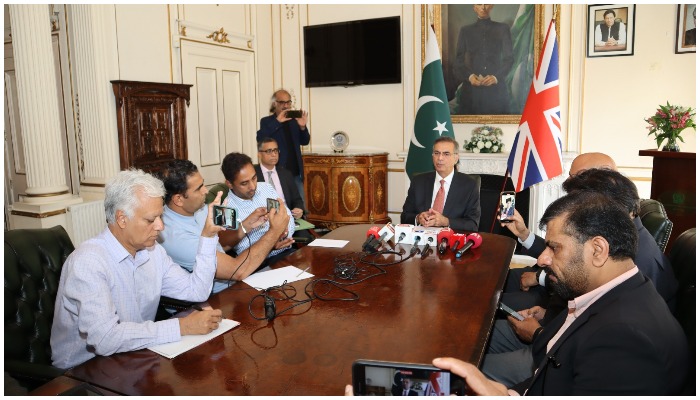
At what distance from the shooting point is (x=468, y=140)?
19.9 feet

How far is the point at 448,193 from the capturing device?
369cm

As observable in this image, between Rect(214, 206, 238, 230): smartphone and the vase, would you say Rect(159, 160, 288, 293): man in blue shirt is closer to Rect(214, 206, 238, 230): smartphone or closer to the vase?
Rect(214, 206, 238, 230): smartphone

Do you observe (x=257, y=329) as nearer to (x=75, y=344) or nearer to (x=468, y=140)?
(x=75, y=344)

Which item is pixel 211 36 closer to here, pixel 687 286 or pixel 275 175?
pixel 275 175

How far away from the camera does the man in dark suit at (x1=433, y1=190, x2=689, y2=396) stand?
125 cm

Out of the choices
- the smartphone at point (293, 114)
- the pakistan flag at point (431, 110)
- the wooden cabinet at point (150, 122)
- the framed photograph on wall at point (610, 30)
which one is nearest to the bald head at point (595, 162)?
the pakistan flag at point (431, 110)

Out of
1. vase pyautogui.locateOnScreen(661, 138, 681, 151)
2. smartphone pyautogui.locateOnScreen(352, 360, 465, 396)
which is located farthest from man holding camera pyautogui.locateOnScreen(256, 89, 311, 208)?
smartphone pyautogui.locateOnScreen(352, 360, 465, 396)

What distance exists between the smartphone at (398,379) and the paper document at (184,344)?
2.18 ft

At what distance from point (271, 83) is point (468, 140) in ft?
9.24

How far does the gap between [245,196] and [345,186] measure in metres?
3.03

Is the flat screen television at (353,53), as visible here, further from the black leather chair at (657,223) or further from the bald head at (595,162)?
the black leather chair at (657,223)

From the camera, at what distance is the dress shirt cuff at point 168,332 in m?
1.60

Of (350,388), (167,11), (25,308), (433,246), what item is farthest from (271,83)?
(350,388)

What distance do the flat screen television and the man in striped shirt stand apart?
356 centimetres
